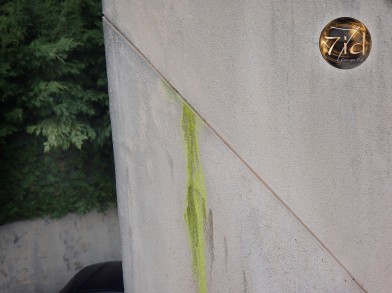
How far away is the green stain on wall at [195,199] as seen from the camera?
3.44m

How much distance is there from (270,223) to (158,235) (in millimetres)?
913

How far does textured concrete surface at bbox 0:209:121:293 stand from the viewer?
618cm

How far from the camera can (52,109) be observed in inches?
227

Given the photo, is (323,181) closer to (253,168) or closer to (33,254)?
(253,168)

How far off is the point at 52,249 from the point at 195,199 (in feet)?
12.0

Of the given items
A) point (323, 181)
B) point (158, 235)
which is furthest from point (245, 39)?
point (158, 235)

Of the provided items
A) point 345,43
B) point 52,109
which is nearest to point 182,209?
point 345,43

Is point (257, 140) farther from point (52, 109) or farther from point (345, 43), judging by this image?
point (52, 109)

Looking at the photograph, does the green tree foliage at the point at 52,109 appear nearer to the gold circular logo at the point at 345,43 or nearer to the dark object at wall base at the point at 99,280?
the dark object at wall base at the point at 99,280

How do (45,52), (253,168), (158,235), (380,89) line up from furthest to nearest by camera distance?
1. (45,52)
2. (158,235)
3. (253,168)
4. (380,89)

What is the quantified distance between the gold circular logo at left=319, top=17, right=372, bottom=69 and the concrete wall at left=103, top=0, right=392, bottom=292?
0.04 meters

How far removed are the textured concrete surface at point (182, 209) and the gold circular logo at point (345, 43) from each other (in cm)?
100

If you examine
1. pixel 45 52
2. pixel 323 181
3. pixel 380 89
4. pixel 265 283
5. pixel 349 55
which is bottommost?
pixel 265 283

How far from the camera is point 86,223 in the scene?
21.4ft
